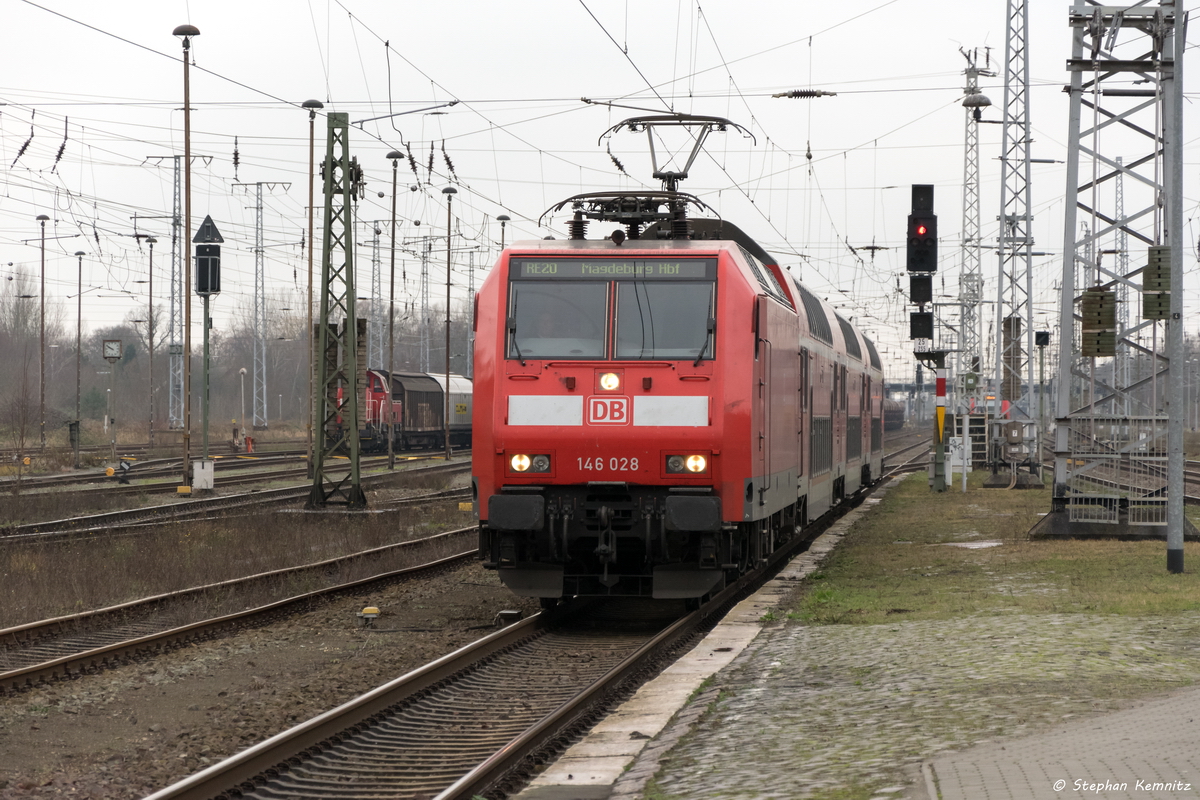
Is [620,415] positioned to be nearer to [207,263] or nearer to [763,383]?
[763,383]

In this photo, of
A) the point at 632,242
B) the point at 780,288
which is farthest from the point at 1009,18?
the point at 632,242

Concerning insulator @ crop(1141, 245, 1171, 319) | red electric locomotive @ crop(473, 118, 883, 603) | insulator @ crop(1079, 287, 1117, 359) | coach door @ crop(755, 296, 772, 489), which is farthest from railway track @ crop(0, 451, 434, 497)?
insulator @ crop(1141, 245, 1171, 319)

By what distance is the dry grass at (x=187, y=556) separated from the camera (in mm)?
14492

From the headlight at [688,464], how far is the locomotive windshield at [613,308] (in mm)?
910

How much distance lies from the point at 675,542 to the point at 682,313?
2079 millimetres

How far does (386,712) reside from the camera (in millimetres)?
8555

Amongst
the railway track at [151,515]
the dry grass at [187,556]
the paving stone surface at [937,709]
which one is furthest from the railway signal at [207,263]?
the paving stone surface at [937,709]

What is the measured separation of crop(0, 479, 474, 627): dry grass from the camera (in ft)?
47.5

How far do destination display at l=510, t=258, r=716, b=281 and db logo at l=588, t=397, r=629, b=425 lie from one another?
1.21 metres

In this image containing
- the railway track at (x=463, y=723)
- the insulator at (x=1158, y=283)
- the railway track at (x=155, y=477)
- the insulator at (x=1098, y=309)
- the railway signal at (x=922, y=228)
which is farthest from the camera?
the railway track at (x=155, y=477)

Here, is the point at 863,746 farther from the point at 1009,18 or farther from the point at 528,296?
the point at 1009,18

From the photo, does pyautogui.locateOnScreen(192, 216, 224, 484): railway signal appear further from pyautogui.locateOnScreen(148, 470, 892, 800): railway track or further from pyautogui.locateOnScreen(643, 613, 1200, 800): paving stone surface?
pyautogui.locateOnScreen(643, 613, 1200, 800): paving stone surface

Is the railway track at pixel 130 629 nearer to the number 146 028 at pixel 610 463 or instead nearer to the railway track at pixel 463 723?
the railway track at pixel 463 723

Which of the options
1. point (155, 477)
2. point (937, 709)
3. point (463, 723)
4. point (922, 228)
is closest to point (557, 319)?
point (463, 723)
